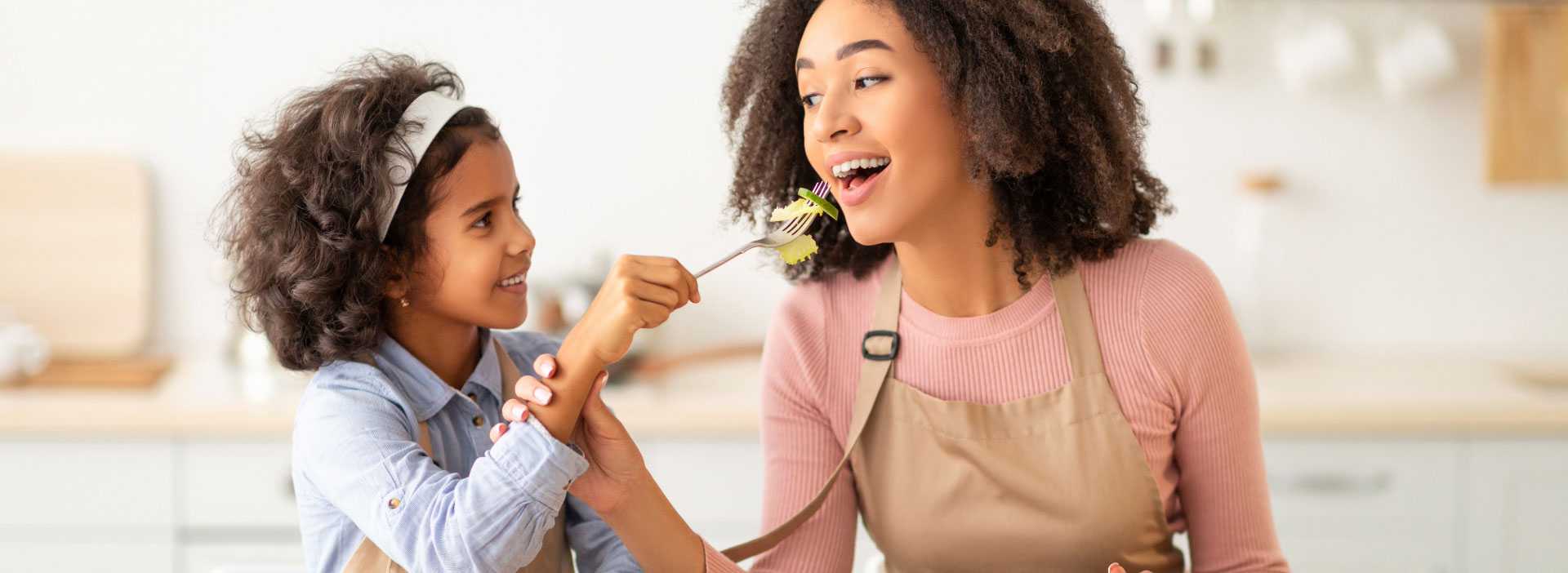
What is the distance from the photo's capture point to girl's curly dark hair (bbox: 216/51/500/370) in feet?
3.67

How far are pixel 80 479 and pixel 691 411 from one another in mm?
1044

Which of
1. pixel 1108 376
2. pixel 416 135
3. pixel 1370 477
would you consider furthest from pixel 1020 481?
pixel 1370 477

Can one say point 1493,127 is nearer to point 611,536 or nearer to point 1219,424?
point 1219,424

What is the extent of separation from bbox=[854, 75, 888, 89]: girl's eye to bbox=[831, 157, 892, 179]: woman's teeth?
7cm

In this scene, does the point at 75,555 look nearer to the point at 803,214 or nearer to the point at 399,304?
the point at 399,304

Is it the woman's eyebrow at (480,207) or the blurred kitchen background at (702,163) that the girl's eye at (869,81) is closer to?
the woman's eyebrow at (480,207)

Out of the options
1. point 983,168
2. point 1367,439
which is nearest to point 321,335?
point 983,168

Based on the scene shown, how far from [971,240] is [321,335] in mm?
647

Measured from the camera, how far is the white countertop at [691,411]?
2.07m

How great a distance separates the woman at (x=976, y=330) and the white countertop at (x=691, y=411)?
0.76 meters

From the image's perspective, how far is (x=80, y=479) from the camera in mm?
2098

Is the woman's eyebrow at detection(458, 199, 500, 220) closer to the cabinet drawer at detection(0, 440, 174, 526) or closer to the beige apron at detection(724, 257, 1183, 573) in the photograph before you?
the beige apron at detection(724, 257, 1183, 573)

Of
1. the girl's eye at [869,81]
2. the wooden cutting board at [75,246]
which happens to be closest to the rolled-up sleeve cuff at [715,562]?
the girl's eye at [869,81]

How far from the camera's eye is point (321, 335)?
1.12m
